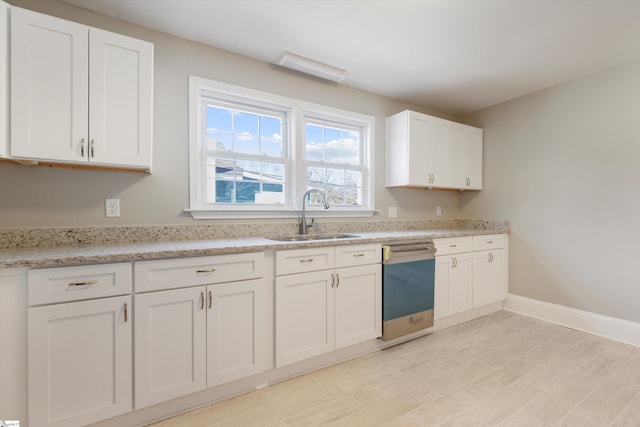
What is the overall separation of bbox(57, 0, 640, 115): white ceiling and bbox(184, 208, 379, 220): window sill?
1.34 m

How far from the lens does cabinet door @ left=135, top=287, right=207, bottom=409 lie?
149 centimetres

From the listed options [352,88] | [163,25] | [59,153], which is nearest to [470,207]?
[352,88]

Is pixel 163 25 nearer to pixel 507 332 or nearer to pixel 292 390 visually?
pixel 292 390

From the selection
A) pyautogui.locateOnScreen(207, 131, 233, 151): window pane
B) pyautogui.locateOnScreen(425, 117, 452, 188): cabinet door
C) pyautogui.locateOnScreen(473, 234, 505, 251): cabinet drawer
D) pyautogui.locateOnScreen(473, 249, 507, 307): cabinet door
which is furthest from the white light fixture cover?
pyautogui.locateOnScreen(473, 249, 507, 307): cabinet door

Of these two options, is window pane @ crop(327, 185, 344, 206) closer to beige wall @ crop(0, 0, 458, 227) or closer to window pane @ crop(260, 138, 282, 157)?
window pane @ crop(260, 138, 282, 157)

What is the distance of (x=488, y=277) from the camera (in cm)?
315

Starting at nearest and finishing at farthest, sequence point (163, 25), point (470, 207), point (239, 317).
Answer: point (239, 317) → point (163, 25) → point (470, 207)

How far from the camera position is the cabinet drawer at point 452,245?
Result: 2.71 m

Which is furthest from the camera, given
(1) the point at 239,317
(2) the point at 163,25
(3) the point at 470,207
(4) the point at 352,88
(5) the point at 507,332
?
(3) the point at 470,207

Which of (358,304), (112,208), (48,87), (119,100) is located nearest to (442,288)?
(358,304)

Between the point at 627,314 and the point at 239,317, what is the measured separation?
3.39 meters

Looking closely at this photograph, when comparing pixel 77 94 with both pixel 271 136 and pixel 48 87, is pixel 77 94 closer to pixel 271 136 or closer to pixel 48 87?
pixel 48 87

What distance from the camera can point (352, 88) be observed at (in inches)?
118

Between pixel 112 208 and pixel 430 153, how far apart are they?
3047 millimetres
